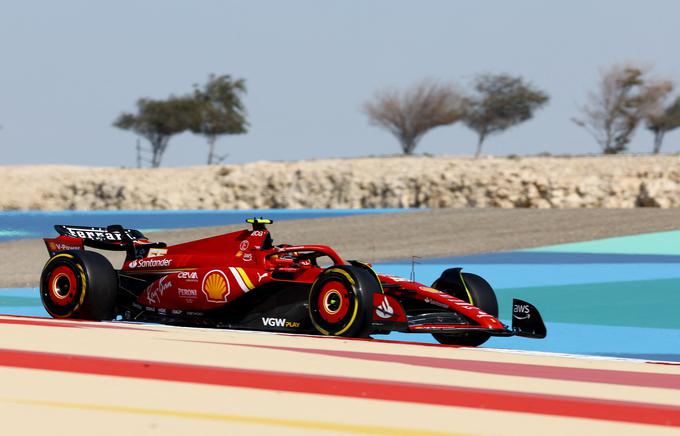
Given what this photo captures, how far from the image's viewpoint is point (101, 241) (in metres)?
14.1

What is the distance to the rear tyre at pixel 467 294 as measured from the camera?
1230cm

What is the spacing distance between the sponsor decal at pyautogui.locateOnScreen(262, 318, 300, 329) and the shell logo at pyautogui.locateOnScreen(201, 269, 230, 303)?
565 millimetres

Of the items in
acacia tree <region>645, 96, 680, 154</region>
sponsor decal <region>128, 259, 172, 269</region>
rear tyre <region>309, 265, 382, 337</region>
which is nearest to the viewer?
rear tyre <region>309, 265, 382, 337</region>

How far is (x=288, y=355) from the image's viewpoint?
9852 mm

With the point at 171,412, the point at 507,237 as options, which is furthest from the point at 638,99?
the point at 171,412

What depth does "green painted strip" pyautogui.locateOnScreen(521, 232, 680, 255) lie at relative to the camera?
1126 inches

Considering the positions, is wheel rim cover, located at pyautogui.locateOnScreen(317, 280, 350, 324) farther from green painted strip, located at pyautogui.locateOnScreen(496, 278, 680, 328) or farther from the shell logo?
green painted strip, located at pyautogui.locateOnScreen(496, 278, 680, 328)

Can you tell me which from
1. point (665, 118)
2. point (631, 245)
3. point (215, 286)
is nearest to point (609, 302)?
point (215, 286)

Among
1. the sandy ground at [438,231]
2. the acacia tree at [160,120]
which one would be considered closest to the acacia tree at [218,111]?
the acacia tree at [160,120]

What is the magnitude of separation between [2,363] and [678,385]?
15.4ft

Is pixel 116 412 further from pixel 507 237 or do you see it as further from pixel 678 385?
pixel 507 237

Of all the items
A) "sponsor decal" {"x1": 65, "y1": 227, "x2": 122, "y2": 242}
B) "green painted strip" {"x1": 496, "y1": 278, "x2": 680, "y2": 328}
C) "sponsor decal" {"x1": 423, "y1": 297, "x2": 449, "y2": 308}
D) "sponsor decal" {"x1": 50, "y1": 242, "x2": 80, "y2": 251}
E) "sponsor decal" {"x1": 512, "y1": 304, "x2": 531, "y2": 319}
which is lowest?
"green painted strip" {"x1": 496, "y1": 278, "x2": 680, "y2": 328}

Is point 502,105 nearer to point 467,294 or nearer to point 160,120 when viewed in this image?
point 160,120

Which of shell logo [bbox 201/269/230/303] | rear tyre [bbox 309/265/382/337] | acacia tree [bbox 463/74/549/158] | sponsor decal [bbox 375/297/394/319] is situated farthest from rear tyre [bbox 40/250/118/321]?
acacia tree [bbox 463/74/549/158]
